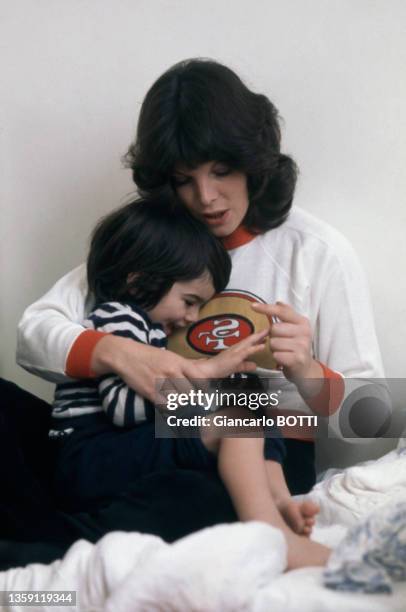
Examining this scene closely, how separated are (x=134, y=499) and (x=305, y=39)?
0.71 m

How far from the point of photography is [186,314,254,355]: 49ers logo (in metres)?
0.96

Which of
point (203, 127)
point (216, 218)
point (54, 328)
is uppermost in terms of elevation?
point (203, 127)

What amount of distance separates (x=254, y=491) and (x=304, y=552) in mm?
81

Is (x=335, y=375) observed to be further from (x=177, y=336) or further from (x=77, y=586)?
(x=77, y=586)

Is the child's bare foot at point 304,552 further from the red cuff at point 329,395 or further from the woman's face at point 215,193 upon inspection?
the woman's face at point 215,193

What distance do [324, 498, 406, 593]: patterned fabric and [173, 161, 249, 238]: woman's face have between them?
0.44 meters

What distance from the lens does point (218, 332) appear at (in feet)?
3.17

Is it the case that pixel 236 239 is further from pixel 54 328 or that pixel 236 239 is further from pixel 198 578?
pixel 198 578

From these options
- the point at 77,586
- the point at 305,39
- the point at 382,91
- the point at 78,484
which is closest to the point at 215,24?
the point at 305,39

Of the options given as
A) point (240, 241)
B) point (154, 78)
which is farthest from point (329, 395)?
point (154, 78)

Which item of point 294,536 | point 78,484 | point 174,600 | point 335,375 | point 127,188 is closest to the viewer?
point 174,600

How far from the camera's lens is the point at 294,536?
688 mm

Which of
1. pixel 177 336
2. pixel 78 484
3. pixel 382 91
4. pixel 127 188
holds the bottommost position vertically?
pixel 78 484

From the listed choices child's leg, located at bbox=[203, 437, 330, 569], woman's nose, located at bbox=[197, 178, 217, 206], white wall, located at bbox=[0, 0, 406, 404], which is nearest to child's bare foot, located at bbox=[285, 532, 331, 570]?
child's leg, located at bbox=[203, 437, 330, 569]
